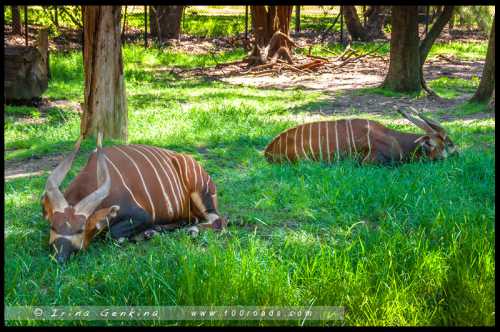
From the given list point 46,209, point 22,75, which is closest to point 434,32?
point 22,75

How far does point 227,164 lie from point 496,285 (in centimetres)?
280

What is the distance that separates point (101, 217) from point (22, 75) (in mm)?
5101

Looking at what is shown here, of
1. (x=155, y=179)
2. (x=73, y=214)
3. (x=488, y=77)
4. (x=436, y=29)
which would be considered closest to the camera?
(x=73, y=214)

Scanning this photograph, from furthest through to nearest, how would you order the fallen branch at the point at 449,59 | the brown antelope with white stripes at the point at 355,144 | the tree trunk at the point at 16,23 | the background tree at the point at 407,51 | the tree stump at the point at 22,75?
1. the tree trunk at the point at 16,23
2. the fallen branch at the point at 449,59
3. the background tree at the point at 407,51
4. the tree stump at the point at 22,75
5. the brown antelope with white stripes at the point at 355,144

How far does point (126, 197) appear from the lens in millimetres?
3910

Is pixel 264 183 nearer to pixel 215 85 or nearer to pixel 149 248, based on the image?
pixel 149 248

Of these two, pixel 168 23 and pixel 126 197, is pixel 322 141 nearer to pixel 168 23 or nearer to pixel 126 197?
pixel 126 197

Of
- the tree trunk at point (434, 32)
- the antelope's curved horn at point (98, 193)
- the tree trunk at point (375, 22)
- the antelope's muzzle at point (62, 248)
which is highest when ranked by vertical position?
the tree trunk at point (375, 22)

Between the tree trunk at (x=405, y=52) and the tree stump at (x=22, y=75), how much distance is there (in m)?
4.28

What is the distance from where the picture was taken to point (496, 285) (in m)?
2.98

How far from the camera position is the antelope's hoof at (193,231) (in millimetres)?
3910

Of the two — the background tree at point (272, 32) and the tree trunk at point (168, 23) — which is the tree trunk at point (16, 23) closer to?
the tree trunk at point (168, 23)

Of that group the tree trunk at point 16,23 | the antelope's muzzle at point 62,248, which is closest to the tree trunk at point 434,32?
the antelope's muzzle at point 62,248
